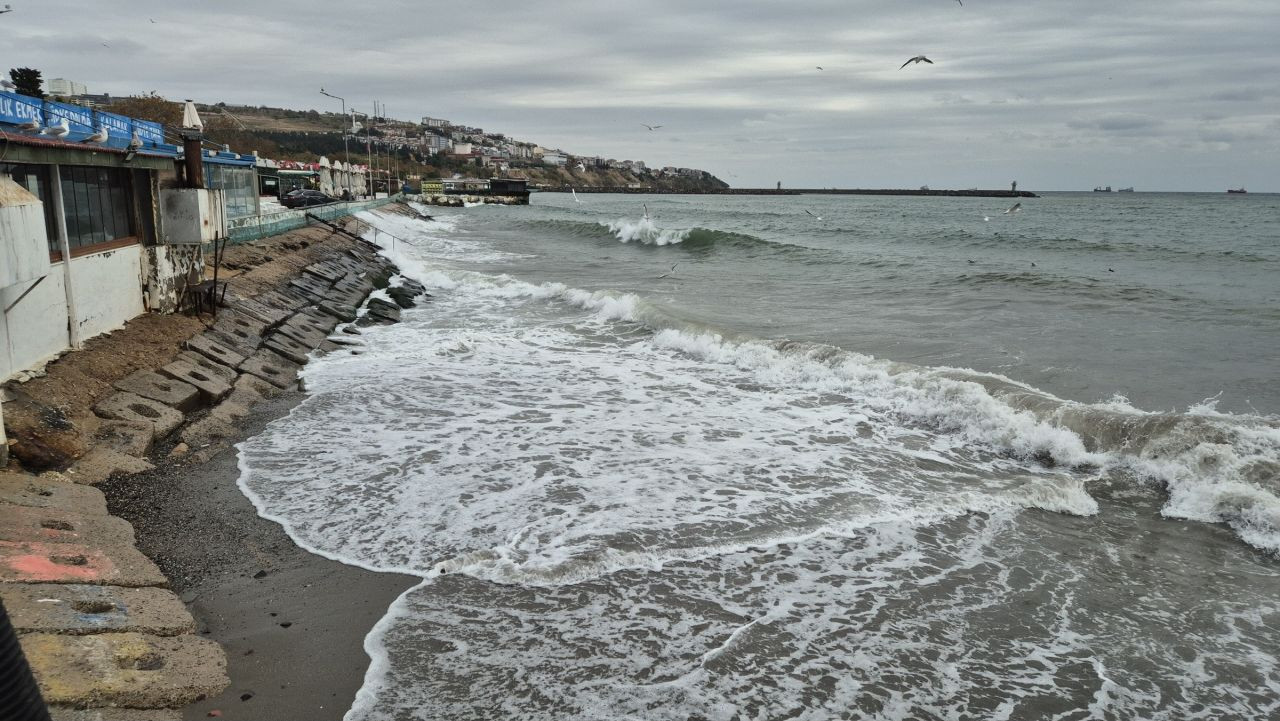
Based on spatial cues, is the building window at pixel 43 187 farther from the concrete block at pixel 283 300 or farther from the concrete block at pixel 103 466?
the concrete block at pixel 283 300

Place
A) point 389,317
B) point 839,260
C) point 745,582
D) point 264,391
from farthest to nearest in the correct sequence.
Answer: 1. point 839,260
2. point 389,317
3. point 264,391
4. point 745,582

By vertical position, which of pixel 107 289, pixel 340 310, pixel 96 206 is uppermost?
pixel 96 206

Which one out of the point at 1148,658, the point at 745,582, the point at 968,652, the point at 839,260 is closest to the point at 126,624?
the point at 745,582

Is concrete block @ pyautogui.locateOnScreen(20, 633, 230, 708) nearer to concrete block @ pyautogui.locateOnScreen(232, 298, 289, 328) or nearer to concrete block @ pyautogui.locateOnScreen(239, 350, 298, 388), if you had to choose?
concrete block @ pyautogui.locateOnScreen(239, 350, 298, 388)

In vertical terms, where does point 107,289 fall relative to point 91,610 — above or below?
above

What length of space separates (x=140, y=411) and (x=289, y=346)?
4799 mm

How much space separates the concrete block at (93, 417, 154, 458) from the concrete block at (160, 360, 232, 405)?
58.0 inches

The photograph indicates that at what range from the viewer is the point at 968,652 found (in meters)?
4.99

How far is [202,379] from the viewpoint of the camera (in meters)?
9.79

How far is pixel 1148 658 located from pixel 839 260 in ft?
88.7

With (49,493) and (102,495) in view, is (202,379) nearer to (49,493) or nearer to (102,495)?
(102,495)

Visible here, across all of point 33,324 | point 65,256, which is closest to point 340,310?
point 65,256

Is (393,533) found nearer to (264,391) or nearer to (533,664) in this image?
(533,664)

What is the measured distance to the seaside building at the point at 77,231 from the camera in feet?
22.5
